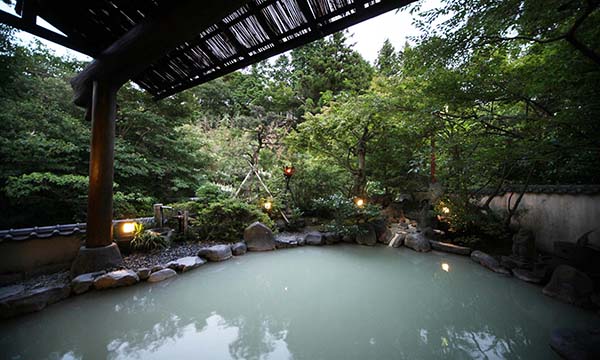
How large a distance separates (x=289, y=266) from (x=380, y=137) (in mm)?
4758

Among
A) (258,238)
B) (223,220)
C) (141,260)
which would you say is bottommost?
(141,260)

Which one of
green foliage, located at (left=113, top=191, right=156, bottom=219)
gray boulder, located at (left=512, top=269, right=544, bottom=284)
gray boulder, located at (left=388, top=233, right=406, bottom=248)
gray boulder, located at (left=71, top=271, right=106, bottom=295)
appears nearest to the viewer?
gray boulder, located at (left=71, top=271, right=106, bottom=295)

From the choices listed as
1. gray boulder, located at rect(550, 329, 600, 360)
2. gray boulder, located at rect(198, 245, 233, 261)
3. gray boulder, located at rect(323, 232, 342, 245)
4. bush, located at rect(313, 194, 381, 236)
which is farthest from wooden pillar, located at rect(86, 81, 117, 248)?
gray boulder, located at rect(550, 329, 600, 360)

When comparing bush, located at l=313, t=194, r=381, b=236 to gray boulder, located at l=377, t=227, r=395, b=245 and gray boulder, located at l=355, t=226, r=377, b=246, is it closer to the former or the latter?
gray boulder, located at l=355, t=226, r=377, b=246

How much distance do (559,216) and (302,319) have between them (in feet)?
18.6

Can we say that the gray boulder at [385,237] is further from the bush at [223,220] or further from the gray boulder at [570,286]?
the bush at [223,220]

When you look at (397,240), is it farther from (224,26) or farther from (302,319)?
(224,26)

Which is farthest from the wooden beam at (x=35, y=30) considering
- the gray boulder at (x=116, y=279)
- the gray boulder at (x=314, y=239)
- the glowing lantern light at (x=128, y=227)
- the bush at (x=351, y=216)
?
the bush at (x=351, y=216)

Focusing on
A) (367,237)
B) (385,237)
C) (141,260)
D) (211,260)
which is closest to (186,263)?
(211,260)

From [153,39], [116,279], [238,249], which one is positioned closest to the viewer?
[153,39]

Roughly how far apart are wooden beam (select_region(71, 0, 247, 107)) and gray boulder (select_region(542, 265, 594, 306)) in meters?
5.10

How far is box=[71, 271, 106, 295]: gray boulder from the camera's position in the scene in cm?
296

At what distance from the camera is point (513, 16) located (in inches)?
87.0

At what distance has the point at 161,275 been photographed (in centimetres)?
352
